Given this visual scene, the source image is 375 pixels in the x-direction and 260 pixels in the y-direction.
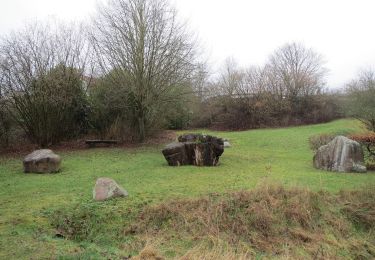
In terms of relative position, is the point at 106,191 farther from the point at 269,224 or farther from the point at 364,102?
the point at 364,102

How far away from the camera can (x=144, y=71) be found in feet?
56.9

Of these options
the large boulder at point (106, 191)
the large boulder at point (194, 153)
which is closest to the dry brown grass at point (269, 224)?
the large boulder at point (106, 191)

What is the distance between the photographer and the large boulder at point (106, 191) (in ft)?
24.6

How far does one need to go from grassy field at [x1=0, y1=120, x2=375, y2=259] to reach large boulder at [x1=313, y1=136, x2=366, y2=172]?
0.47 metres

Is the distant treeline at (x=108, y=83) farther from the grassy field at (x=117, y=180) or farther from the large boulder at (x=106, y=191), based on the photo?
the large boulder at (x=106, y=191)

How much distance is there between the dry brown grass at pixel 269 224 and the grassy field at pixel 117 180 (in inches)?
13.8

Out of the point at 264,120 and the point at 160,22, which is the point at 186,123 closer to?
the point at 264,120

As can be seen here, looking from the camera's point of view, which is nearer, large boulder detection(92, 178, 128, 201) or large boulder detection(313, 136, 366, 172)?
large boulder detection(92, 178, 128, 201)

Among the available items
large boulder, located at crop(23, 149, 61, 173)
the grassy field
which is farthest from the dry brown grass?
large boulder, located at crop(23, 149, 61, 173)

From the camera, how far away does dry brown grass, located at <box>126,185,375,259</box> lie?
6023 mm

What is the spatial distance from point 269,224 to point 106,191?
351 centimetres

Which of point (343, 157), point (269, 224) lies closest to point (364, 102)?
point (343, 157)

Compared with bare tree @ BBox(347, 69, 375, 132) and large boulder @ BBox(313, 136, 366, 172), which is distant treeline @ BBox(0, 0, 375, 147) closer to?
bare tree @ BBox(347, 69, 375, 132)

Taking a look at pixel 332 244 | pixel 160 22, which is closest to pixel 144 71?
pixel 160 22
